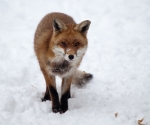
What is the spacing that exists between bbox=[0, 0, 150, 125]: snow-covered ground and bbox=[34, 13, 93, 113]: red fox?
0.26 meters

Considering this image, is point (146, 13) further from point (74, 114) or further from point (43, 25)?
point (74, 114)

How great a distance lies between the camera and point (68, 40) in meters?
3.52

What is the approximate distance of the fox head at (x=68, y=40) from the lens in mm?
3437

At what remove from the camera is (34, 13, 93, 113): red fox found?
11.5ft

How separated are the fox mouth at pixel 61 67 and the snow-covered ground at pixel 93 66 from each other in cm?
65

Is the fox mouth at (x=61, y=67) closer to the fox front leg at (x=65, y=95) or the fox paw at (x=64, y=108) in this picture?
the fox front leg at (x=65, y=95)

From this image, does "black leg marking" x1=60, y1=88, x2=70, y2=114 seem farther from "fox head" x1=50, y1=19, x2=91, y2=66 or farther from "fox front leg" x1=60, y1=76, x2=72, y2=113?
"fox head" x1=50, y1=19, x2=91, y2=66

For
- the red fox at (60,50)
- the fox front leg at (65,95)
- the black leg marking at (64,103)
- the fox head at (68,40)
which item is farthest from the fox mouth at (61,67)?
the black leg marking at (64,103)

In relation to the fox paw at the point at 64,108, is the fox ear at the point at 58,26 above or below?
above

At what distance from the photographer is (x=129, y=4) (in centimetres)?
882

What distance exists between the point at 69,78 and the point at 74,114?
0.71 m

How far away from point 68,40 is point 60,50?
21 cm

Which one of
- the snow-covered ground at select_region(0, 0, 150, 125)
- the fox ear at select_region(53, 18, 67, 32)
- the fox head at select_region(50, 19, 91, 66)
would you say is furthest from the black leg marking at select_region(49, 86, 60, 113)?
the fox ear at select_region(53, 18, 67, 32)

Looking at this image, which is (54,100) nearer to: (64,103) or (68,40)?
(64,103)
